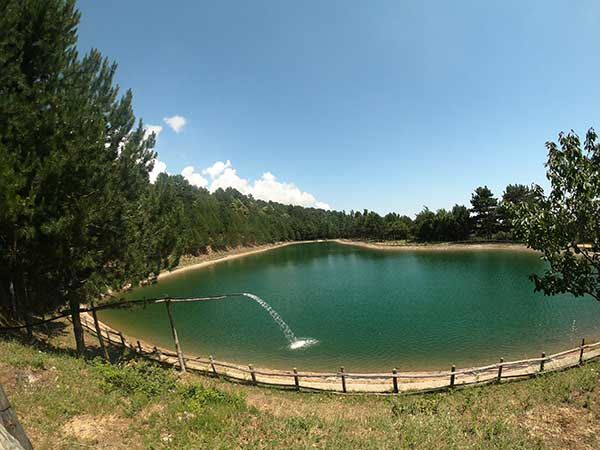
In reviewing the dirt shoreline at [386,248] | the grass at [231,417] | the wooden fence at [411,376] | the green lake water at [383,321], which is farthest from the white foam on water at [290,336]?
the dirt shoreline at [386,248]

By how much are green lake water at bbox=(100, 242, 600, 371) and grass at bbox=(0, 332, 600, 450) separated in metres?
7.84

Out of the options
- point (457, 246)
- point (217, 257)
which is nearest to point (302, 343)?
point (217, 257)

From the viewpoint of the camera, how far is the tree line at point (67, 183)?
892 centimetres

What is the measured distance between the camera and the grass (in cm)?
688

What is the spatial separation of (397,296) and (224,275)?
32.9 metres

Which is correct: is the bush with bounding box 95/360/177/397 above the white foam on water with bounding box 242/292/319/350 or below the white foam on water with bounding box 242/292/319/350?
above

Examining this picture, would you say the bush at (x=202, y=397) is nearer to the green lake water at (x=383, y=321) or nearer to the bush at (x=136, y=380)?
the bush at (x=136, y=380)

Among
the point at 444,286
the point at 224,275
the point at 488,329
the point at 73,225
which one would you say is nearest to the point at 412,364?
the point at 488,329

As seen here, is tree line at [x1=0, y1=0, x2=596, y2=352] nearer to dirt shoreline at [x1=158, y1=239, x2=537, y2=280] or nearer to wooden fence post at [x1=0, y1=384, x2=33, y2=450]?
wooden fence post at [x1=0, y1=384, x2=33, y2=450]

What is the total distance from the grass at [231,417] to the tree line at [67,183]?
2.84 metres

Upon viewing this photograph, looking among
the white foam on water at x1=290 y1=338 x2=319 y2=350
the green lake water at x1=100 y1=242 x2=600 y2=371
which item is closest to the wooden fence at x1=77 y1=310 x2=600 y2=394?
the green lake water at x1=100 y1=242 x2=600 y2=371

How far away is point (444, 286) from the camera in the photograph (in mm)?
36688

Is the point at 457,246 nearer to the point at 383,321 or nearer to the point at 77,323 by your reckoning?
the point at 383,321

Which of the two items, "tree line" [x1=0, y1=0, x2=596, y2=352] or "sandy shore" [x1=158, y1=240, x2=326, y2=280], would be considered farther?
"sandy shore" [x1=158, y1=240, x2=326, y2=280]
